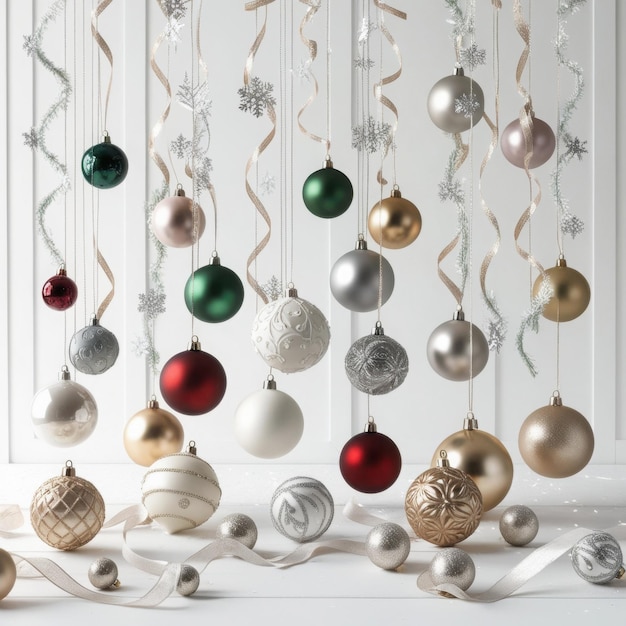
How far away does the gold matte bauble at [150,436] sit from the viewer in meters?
1.66

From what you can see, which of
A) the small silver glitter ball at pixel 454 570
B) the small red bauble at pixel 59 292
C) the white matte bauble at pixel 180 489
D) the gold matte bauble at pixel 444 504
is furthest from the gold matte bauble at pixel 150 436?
the small silver glitter ball at pixel 454 570

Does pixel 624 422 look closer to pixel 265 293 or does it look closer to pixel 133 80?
pixel 265 293

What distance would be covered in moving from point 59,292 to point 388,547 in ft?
2.53

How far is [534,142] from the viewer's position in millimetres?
1628

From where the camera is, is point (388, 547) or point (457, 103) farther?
point (457, 103)

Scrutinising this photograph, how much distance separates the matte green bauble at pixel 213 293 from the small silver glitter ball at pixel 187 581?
44 centimetres

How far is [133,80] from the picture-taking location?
2.12 m

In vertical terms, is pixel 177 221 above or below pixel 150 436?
above

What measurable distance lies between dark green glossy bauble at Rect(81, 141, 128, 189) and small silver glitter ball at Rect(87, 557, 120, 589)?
2.24 ft

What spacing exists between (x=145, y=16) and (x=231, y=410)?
1011 millimetres

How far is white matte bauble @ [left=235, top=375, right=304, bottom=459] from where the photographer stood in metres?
1.51

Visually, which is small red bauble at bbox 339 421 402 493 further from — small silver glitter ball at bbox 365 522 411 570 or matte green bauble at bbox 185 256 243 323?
matte green bauble at bbox 185 256 243 323

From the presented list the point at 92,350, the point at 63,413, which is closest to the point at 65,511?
the point at 63,413

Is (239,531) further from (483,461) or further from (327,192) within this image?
(327,192)
